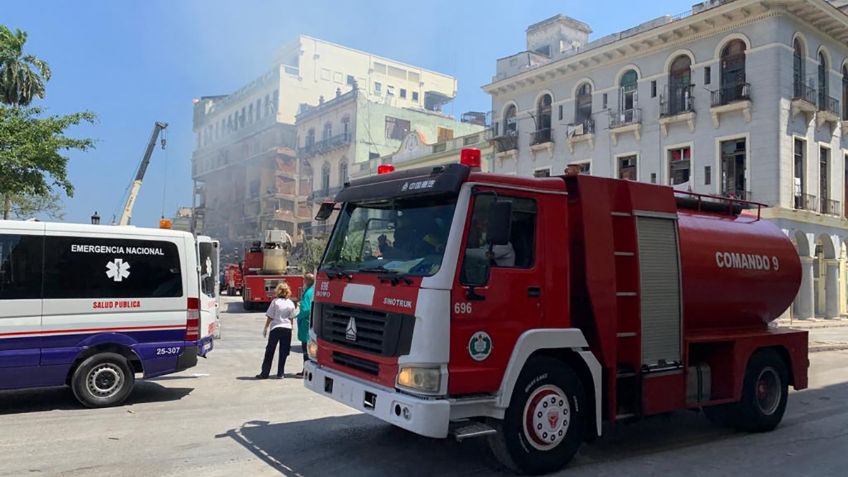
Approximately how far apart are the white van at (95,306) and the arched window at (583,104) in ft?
86.5

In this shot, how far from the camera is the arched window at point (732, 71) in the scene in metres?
26.2

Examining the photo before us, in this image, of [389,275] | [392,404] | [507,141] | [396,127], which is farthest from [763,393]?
[396,127]

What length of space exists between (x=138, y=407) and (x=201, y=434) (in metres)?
1.92

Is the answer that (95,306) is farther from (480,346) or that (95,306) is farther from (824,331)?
(824,331)

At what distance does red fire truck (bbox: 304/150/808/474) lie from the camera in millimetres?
5230

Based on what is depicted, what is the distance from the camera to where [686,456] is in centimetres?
645

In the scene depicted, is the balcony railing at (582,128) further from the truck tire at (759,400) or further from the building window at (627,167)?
the truck tire at (759,400)

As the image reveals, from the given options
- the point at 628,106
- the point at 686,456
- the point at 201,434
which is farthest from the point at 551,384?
the point at 628,106

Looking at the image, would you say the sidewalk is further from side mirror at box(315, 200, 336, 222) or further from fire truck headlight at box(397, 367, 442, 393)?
fire truck headlight at box(397, 367, 442, 393)

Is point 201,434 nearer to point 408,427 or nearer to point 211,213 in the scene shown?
point 408,427

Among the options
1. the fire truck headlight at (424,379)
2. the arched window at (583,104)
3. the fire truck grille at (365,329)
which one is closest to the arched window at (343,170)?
the arched window at (583,104)

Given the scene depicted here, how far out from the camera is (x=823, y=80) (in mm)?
28453

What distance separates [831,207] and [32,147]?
1215 inches

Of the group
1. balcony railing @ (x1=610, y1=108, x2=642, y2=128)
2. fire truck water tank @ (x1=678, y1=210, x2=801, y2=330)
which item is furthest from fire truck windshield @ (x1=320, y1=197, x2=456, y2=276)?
balcony railing @ (x1=610, y1=108, x2=642, y2=128)
